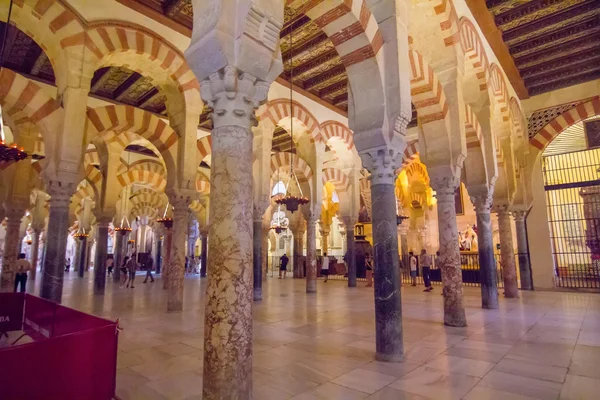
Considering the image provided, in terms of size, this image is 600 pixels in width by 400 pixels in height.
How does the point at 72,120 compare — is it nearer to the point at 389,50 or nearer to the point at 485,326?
the point at 389,50

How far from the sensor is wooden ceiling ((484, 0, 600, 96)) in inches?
219

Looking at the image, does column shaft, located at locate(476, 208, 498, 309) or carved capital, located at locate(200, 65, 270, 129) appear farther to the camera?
column shaft, located at locate(476, 208, 498, 309)

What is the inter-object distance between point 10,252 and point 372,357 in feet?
28.9

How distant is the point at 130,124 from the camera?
664 cm

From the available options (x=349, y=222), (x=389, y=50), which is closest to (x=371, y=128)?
(x=389, y=50)

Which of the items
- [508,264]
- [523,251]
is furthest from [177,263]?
[523,251]

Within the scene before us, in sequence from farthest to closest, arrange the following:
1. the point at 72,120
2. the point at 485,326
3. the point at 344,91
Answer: the point at 344,91 → the point at 72,120 → the point at 485,326

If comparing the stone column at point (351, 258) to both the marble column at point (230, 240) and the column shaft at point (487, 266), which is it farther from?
the marble column at point (230, 240)

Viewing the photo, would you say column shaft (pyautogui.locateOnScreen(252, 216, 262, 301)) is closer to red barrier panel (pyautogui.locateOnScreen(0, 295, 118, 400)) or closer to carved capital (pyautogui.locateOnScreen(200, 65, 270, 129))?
red barrier panel (pyautogui.locateOnScreen(0, 295, 118, 400))

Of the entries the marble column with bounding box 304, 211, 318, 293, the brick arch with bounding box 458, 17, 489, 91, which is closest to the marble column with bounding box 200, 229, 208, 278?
the marble column with bounding box 304, 211, 318, 293

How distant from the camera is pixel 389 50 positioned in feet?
11.5

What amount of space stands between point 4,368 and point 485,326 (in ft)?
14.7

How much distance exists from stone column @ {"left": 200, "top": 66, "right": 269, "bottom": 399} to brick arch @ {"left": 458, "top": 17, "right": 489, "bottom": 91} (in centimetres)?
395

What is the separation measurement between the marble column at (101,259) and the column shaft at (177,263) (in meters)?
3.38
